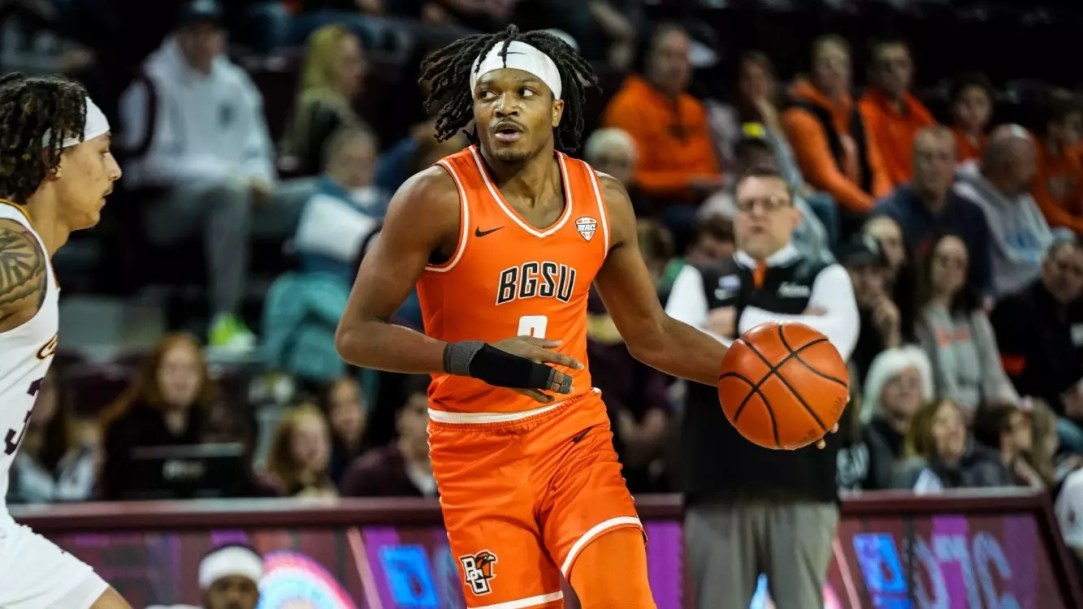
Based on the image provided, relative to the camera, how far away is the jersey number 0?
15.1ft

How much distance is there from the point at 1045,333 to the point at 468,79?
547 cm

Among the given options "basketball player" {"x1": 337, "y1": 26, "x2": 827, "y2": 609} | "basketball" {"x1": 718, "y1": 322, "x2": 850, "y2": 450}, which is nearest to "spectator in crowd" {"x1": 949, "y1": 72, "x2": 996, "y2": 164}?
"basketball" {"x1": 718, "y1": 322, "x2": 850, "y2": 450}

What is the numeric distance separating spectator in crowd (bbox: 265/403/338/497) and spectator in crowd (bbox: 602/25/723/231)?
10.2 feet

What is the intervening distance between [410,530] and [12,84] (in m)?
2.64

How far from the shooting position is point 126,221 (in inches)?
347

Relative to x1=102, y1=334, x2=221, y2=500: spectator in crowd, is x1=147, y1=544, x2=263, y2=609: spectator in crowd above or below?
below

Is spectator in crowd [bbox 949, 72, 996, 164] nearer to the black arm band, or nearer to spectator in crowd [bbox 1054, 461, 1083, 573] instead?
spectator in crowd [bbox 1054, 461, 1083, 573]

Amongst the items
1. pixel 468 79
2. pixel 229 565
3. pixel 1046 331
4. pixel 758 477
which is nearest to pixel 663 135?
pixel 1046 331

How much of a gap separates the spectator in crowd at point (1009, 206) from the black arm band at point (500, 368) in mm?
6606

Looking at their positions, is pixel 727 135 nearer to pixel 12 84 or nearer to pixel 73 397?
pixel 73 397

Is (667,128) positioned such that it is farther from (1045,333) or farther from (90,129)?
(90,129)

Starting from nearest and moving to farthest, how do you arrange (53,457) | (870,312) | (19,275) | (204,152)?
(19,275) < (53,457) < (870,312) < (204,152)

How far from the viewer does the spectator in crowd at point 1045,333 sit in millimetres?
9312

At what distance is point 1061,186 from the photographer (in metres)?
11.3
